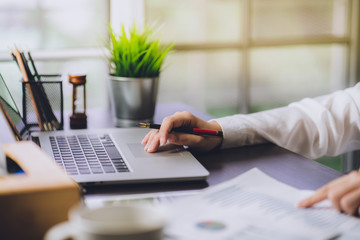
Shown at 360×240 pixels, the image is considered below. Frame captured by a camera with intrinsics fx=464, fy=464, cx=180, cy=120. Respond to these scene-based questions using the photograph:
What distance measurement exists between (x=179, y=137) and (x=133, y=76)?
0.35 m

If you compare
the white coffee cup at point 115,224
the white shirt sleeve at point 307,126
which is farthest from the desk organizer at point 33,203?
the white shirt sleeve at point 307,126

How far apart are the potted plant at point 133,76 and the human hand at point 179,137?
28cm

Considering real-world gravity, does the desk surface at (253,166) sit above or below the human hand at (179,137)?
below

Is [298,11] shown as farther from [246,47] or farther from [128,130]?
[128,130]

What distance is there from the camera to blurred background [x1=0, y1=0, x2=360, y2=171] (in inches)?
79.8

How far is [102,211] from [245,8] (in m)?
2.20

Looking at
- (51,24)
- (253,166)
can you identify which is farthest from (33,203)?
(51,24)

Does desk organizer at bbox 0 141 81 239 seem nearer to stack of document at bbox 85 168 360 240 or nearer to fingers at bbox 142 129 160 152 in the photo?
stack of document at bbox 85 168 360 240

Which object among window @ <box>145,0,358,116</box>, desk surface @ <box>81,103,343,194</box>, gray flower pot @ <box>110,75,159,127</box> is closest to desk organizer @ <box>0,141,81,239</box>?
desk surface @ <box>81,103,343,194</box>

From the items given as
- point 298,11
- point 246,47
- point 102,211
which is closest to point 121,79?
point 102,211

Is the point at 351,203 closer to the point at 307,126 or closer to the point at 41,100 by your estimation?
the point at 307,126

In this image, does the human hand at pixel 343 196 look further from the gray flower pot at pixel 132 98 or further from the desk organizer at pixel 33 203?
the gray flower pot at pixel 132 98

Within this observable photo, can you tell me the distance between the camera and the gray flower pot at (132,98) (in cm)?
128

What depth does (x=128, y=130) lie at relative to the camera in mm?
1172
